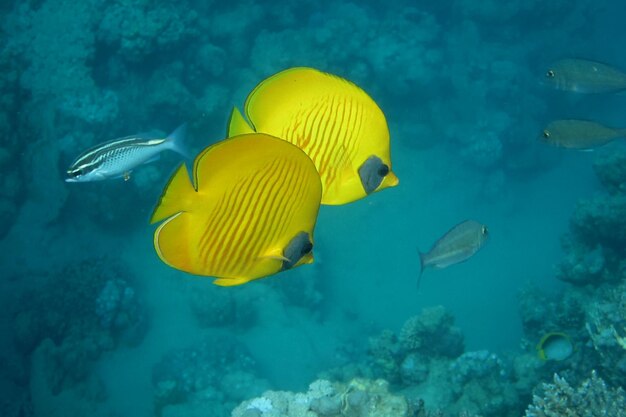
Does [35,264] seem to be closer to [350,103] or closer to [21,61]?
[21,61]

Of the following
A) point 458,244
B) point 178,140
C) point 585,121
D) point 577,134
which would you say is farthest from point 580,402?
point 178,140

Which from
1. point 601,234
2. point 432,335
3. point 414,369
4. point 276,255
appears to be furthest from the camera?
point 601,234

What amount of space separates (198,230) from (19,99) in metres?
12.0

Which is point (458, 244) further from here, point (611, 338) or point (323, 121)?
point (323, 121)

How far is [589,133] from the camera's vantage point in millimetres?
5145

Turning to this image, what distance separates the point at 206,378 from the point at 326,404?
19.0ft

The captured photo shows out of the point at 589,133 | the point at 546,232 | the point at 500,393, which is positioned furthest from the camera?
the point at 546,232

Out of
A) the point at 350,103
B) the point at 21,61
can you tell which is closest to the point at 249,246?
the point at 350,103

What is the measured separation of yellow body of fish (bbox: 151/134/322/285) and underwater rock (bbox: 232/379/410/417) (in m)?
3.94

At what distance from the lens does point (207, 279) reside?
11.8m

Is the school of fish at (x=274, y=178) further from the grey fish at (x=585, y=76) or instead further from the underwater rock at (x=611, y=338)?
the underwater rock at (x=611, y=338)

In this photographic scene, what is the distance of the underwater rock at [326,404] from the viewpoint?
16.3 ft

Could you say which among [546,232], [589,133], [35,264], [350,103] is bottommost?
[546,232]

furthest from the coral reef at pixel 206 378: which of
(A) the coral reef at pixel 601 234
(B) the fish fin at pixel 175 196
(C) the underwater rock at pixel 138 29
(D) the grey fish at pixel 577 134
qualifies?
(B) the fish fin at pixel 175 196
